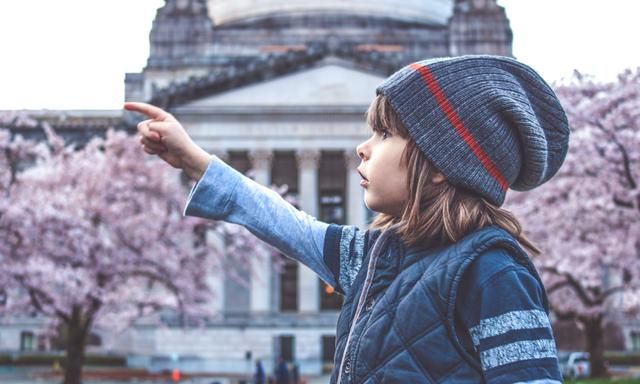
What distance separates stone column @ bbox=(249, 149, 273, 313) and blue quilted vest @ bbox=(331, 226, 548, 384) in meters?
50.0

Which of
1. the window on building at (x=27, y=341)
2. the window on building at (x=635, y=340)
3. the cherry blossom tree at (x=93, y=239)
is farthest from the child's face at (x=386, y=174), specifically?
the window on building at (x=27, y=341)

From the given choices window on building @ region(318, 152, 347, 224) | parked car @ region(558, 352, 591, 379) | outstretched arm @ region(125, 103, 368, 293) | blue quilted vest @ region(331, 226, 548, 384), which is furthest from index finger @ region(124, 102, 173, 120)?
window on building @ region(318, 152, 347, 224)

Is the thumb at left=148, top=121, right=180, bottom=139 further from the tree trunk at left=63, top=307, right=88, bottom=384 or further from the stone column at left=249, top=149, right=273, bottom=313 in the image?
the stone column at left=249, top=149, right=273, bottom=313

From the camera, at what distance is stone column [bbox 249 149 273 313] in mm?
53844

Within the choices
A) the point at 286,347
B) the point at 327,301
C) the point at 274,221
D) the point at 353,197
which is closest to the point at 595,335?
the point at 353,197

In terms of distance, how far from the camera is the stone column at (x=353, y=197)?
177 feet

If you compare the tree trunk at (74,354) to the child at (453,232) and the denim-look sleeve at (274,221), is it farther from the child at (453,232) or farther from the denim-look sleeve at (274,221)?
the child at (453,232)

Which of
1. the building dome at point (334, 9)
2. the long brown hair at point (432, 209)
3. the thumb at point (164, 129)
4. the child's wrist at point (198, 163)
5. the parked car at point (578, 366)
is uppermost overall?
the building dome at point (334, 9)

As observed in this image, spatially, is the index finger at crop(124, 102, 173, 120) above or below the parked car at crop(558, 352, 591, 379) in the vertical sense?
above

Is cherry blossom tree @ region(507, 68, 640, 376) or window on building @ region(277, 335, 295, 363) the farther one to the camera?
window on building @ region(277, 335, 295, 363)

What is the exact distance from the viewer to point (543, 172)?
332 centimetres

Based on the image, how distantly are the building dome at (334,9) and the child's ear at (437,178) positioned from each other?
67540mm

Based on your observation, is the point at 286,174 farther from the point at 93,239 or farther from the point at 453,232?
the point at 453,232

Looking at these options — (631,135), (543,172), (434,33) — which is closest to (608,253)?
(631,135)
